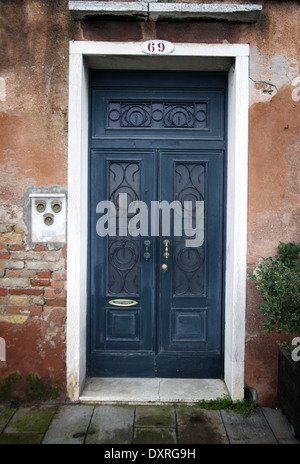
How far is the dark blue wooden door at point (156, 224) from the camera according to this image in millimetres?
3543

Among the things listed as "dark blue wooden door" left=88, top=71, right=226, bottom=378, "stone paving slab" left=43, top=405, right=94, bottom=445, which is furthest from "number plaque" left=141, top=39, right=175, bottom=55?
"stone paving slab" left=43, top=405, right=94, bottom=445

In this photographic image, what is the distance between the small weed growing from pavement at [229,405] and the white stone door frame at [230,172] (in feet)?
0.18

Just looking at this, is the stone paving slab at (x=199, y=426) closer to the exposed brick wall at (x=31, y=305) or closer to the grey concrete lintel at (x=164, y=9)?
the exposed brick wall at (x=31, y=305)

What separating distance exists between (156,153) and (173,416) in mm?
2259

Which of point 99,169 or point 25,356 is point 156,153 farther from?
point 25,356

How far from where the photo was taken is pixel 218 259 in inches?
141

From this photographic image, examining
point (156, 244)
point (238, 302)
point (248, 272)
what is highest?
point (156, 244)

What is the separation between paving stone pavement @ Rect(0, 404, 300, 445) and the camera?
2.79 meters

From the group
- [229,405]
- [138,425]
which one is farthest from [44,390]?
[229,405]

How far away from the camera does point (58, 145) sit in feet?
10.6

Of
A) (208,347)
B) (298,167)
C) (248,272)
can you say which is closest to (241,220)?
(248,272)

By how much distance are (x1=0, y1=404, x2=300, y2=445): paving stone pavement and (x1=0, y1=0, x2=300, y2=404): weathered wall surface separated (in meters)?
0.29

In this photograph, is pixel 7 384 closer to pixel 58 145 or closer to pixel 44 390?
pixel 44 390

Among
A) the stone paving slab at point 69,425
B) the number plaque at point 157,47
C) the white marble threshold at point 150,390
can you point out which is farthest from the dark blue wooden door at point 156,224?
the stone paving slab at point 69,425
